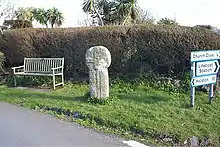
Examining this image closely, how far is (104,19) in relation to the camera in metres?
18.1

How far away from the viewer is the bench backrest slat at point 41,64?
1143 cm

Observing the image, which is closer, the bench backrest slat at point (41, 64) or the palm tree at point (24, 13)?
the bench backrest slat at point (41, 64)

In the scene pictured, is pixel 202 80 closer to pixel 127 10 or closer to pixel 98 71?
pixel 98 71

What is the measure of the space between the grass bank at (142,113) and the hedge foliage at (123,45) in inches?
49.7

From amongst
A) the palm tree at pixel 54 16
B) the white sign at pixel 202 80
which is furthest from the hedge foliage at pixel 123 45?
the palm tree at pixel 54 16

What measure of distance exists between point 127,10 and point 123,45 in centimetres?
654

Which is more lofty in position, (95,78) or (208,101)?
(95,78)

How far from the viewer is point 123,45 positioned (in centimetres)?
1038

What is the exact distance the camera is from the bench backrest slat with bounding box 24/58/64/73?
11.4 m

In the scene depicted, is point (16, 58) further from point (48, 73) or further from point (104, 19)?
point (104, 19)

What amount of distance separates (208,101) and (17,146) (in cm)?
513

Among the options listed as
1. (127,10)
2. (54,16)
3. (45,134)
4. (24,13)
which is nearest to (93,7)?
(127,10)

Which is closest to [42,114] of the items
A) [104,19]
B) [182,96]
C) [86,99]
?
[86,99]

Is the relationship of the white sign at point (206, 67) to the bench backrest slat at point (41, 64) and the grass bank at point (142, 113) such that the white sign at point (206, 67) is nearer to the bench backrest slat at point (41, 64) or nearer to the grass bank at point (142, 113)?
the grass bank at point (142, 113)
